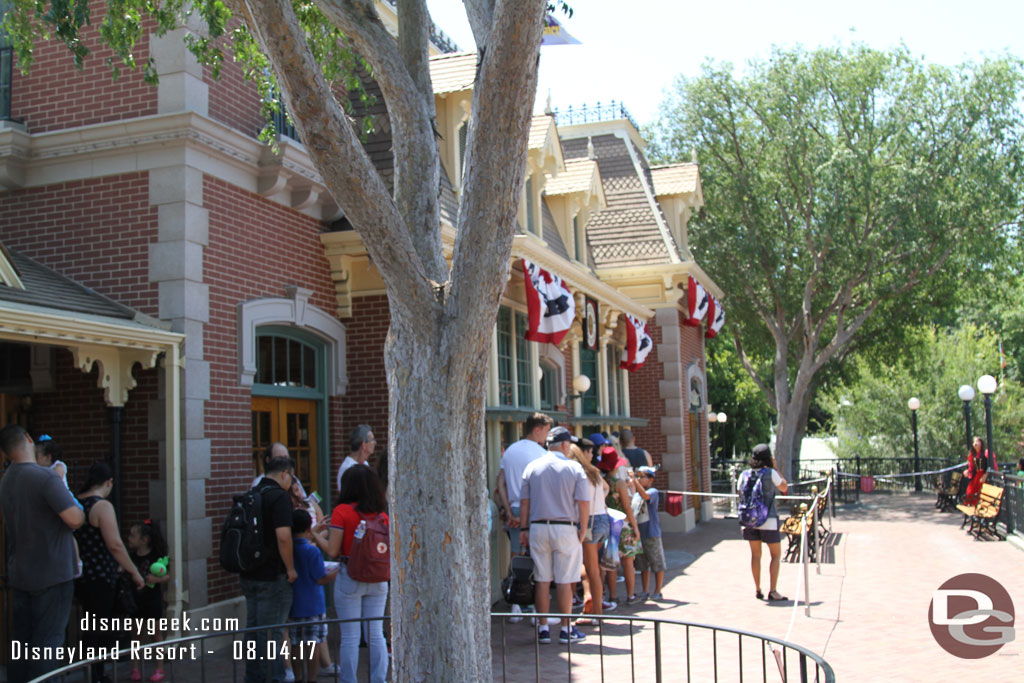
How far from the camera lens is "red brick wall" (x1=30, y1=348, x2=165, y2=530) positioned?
8672 millimetres

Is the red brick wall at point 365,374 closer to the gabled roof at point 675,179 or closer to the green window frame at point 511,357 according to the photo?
the green window frame at point 511,357

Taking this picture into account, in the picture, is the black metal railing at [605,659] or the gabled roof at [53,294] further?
the gabled roof at [53,294]

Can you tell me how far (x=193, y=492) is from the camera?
8.48 metres

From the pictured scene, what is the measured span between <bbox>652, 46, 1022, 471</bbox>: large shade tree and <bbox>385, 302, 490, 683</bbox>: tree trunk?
2029 cm

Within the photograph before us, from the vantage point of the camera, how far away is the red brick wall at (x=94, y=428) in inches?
341

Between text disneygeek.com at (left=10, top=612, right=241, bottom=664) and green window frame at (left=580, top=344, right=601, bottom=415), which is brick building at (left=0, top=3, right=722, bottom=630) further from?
green window frame at (left=580, top=344, right=601, bottom=415)

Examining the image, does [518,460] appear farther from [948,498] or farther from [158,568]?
[948,498]

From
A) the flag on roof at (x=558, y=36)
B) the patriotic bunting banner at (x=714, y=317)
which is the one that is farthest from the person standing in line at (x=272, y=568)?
the patriotic bunting banner at (x=714, y=317)

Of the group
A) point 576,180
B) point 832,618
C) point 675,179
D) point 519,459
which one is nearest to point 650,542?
point 832,618

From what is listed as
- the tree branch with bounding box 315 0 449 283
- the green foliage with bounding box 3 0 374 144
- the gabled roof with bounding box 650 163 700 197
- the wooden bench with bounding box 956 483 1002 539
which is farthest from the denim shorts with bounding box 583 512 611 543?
the gabled roof with bounding box 650 163 700 197

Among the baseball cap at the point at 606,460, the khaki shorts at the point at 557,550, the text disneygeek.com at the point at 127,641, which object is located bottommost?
the text disneygeek.com at the point at 127,641

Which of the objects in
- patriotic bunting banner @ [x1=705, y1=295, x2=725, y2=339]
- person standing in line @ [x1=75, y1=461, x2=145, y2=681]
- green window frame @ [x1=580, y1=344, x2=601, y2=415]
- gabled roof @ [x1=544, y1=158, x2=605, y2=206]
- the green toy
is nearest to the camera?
person standing in line @ [x1=75, y1=461, x2=145, y2=681]

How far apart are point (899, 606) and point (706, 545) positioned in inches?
267

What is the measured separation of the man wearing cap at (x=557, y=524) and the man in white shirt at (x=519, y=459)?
63cm
